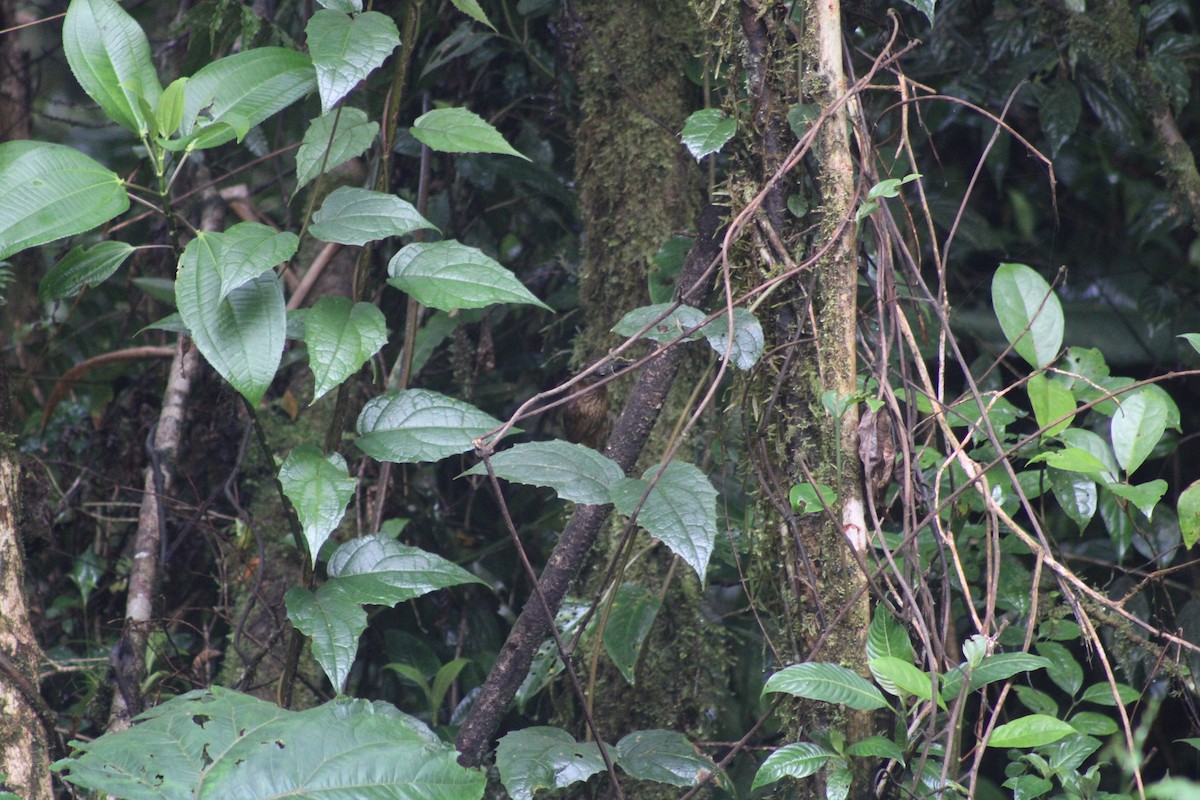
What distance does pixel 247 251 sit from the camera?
0.89m

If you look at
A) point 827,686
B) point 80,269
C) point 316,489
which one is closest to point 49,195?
point 80,269

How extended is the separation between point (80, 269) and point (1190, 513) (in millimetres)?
1174

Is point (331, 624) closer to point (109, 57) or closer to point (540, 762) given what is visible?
point (540, 762)

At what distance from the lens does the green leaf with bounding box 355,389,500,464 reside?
957 millimetres

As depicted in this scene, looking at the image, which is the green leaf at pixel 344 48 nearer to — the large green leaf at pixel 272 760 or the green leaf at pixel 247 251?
the green leaf at pixel 247 251

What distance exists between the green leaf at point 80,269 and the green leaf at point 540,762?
0.66 meters

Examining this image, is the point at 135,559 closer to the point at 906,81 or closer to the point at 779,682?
the point at 779,682

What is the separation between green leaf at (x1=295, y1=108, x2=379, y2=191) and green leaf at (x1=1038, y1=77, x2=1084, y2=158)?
120 cm

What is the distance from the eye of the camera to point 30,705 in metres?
0.98

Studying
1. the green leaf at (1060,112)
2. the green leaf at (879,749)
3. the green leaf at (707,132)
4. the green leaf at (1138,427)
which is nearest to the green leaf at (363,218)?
the green leaf at (707,132)

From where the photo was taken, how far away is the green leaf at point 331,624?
2.96 feet

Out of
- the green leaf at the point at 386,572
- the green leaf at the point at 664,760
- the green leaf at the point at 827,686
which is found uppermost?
the green leaf at the point at 827,686

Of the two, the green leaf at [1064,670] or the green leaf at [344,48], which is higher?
the green leaf at [344,48]

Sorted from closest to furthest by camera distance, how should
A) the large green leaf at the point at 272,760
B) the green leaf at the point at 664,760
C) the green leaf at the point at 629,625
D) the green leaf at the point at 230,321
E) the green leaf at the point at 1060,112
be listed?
the large green leaf at the point at 272,760, the green leaf at the point at 230,321, the green leaf at the point at 664,760, the green leaf at the point at 629,625, the green leaf at the point at 1060,112
